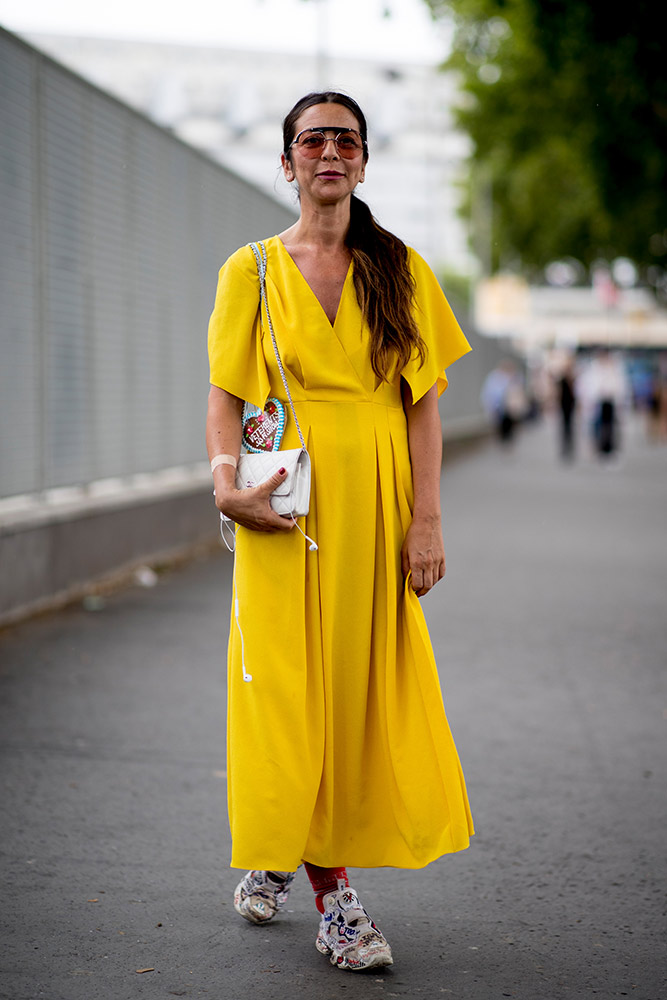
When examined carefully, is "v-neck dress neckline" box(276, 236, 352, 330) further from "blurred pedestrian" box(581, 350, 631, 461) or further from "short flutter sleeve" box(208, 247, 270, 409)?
"blurred pedestrian" box(581, 350, 631, 461)

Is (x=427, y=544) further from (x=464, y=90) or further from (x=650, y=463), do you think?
(x=464, y=90)

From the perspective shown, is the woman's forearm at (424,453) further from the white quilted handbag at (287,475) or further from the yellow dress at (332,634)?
the white quilted handbag at (287,475)

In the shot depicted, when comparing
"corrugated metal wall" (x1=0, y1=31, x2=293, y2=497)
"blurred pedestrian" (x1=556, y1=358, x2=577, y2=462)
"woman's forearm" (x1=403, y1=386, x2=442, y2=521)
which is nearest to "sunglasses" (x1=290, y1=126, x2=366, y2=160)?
"woman's forearm" (x1=403, y1=386, x2=442, y2=521)

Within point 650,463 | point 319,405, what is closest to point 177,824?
point 319,405

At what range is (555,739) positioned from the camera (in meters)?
5.53

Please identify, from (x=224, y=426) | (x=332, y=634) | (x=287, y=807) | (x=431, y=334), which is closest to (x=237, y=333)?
(x=224, y=426)

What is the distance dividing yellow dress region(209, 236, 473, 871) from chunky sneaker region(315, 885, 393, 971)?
0.40ft

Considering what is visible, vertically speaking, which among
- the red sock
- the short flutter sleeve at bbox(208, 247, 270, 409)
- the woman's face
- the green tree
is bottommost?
the red sock

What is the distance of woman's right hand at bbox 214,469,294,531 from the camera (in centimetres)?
323

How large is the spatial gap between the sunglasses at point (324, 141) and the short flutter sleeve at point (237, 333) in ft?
0.91

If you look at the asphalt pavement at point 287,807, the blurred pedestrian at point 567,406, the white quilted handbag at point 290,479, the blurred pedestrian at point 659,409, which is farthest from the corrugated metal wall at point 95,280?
the blurred pedestrian at point 659,409

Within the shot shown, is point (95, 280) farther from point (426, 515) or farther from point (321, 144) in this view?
point (426, 515)

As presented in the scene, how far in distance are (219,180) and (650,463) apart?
653 inches

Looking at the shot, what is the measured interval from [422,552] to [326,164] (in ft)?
3.06
